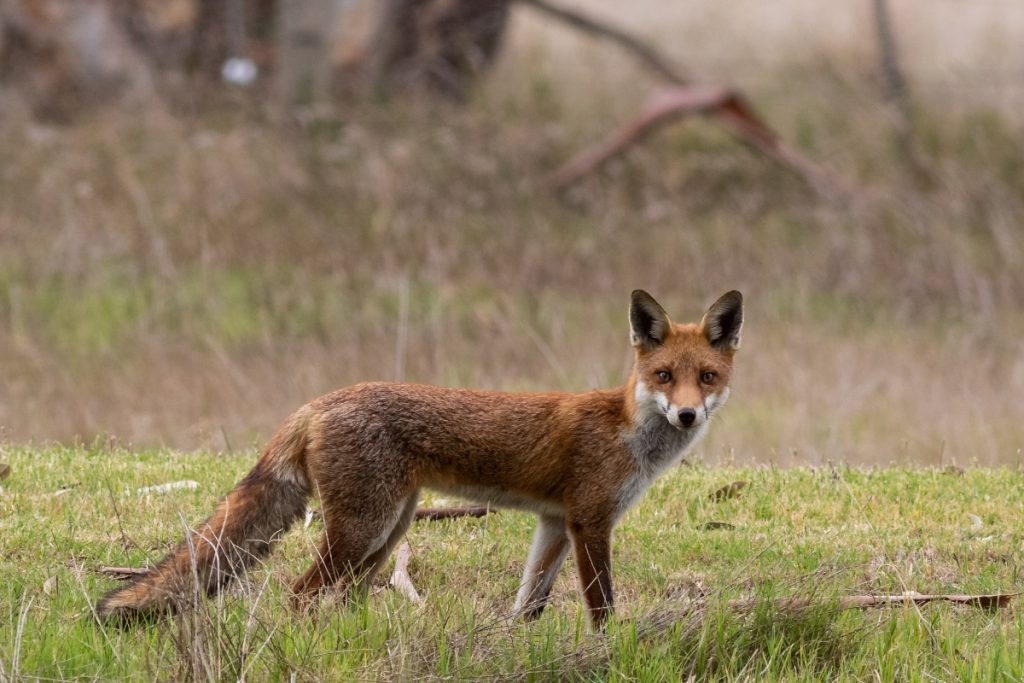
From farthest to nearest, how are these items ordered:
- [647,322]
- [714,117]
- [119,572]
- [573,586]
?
[714,117]
[573,586]
[647,322]
[119,572]

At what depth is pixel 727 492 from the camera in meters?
6.46

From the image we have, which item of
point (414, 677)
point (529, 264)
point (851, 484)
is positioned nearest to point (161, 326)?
point (529, 264)

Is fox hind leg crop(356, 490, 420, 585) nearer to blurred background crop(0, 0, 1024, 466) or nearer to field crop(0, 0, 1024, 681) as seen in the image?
field crop(0, 0, 1024, 681)

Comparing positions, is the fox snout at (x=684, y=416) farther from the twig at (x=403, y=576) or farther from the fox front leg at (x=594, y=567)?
the twig at (x=403, y=576)

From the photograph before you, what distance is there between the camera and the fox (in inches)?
187

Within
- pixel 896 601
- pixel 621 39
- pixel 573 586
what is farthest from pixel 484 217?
pixel 896 601

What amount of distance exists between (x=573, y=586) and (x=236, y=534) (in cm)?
149

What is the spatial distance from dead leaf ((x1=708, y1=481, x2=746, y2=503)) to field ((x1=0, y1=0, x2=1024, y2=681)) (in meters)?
0.04

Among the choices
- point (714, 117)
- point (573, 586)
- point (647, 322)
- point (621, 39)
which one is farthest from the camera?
point (621, 39)

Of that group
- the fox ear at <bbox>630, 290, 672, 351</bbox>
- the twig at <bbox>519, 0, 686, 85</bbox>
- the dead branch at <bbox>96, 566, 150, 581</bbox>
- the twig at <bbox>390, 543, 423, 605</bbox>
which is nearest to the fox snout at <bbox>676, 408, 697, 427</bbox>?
the fox ear at <bbox>630, 290, 672, 351</bbox>

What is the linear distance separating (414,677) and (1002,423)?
573 cm

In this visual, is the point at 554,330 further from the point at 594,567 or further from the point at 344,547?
the point at 344,547

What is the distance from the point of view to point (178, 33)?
15789mm

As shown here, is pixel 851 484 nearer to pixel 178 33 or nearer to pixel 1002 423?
pixel 1002 423
